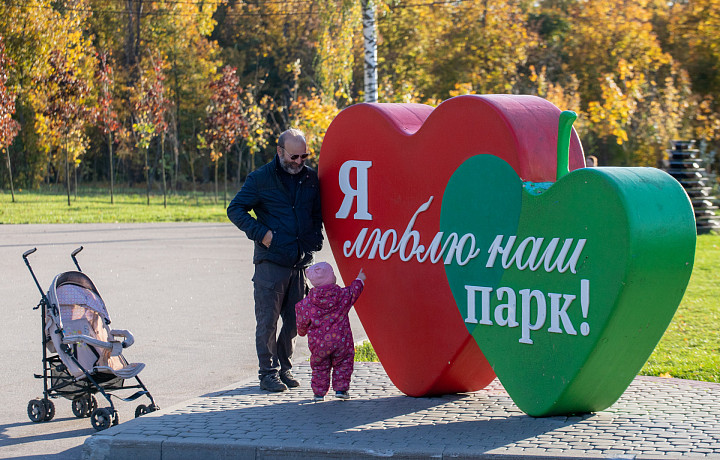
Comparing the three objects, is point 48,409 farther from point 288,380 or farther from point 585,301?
point 585,301

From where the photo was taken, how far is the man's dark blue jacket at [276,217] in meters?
6.66

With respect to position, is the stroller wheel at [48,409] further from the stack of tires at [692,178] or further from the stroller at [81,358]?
the stack of tires at [692,178]

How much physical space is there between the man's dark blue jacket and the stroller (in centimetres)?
123

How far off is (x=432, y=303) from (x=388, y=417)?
973mm

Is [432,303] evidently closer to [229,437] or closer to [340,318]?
[340,318]

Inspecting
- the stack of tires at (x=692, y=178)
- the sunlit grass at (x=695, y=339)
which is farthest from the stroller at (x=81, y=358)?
the stack of tires at (x=692, y=178)

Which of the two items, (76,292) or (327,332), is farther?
(76,292)

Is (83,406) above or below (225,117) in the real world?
below

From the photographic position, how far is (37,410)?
6418 millimetres

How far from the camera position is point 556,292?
214 inches

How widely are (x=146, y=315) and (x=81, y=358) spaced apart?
4159mm

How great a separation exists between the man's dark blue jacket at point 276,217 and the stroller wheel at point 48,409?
5.95 ft

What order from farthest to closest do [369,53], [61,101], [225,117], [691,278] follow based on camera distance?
[225,117]
[61,101]
[369,53]
[691,278]

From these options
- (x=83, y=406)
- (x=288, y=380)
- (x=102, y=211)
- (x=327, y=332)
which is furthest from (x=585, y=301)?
(x=102, y=211)
